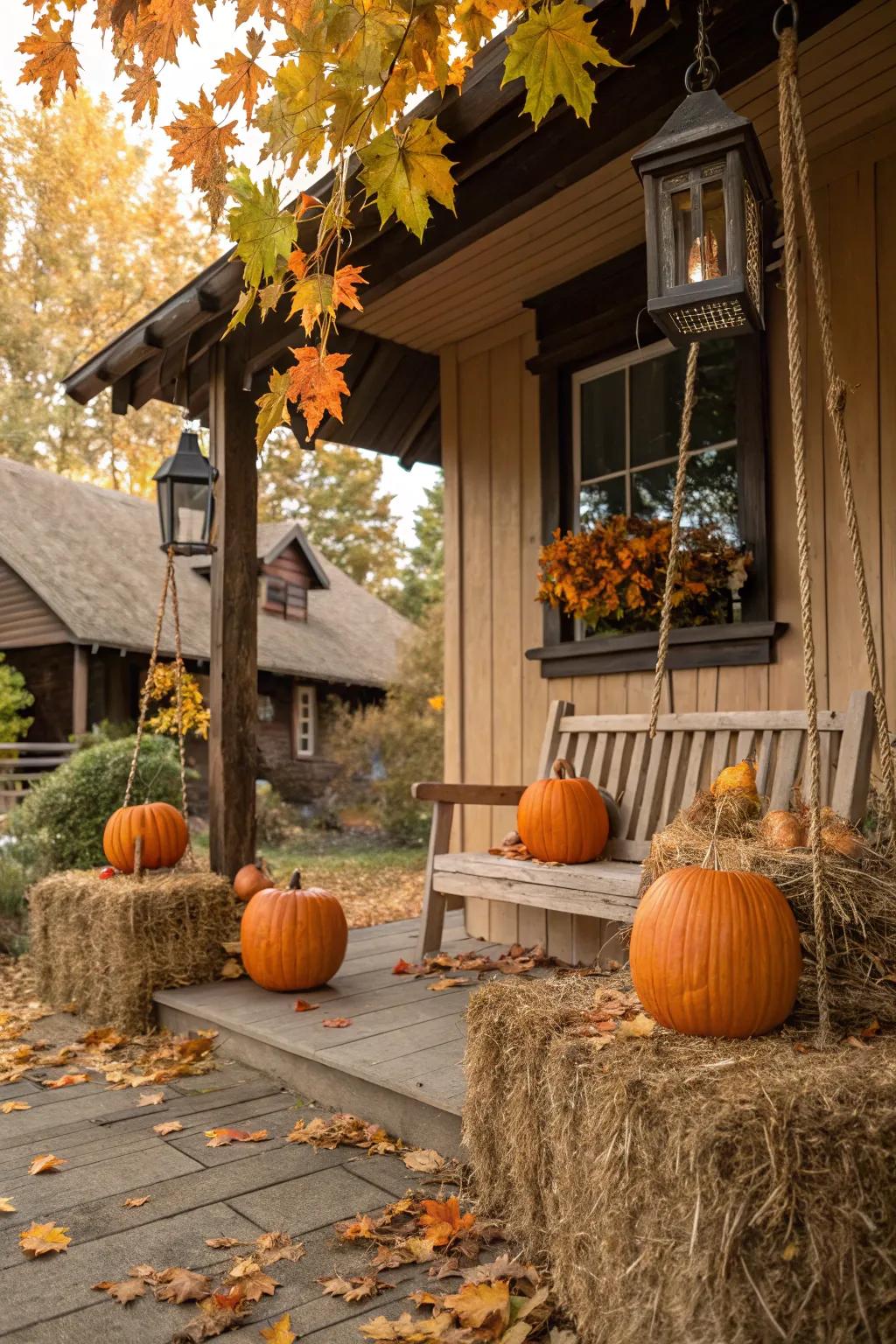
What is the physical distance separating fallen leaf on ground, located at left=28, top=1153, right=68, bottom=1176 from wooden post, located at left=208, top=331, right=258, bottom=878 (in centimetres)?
175

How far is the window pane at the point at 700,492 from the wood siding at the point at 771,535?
0.28 metres

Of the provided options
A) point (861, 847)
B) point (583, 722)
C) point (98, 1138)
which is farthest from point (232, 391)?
point (861, 847)

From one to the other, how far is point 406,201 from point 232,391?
2.50 meters

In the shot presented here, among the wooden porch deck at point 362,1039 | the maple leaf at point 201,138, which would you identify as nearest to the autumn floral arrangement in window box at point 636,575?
the wooden porch deck at point 362,1039

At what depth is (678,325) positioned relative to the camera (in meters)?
2.24

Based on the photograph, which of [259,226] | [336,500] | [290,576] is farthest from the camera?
[336,500]

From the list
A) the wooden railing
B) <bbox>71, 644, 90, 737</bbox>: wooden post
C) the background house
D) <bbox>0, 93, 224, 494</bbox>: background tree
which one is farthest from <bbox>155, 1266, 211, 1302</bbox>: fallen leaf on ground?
<bbox>0, 93, 224, 494</bbox>: background tree

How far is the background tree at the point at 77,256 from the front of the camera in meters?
16.1

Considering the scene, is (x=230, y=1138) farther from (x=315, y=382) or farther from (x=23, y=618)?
(x=23, y=618)

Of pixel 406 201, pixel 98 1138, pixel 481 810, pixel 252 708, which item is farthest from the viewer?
pixel 481 810

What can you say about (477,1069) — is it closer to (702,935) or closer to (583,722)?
(702,935)

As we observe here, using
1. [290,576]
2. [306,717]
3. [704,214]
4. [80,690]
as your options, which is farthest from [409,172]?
[290,576]

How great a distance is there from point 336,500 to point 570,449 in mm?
18391

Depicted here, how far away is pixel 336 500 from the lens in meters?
22.6
